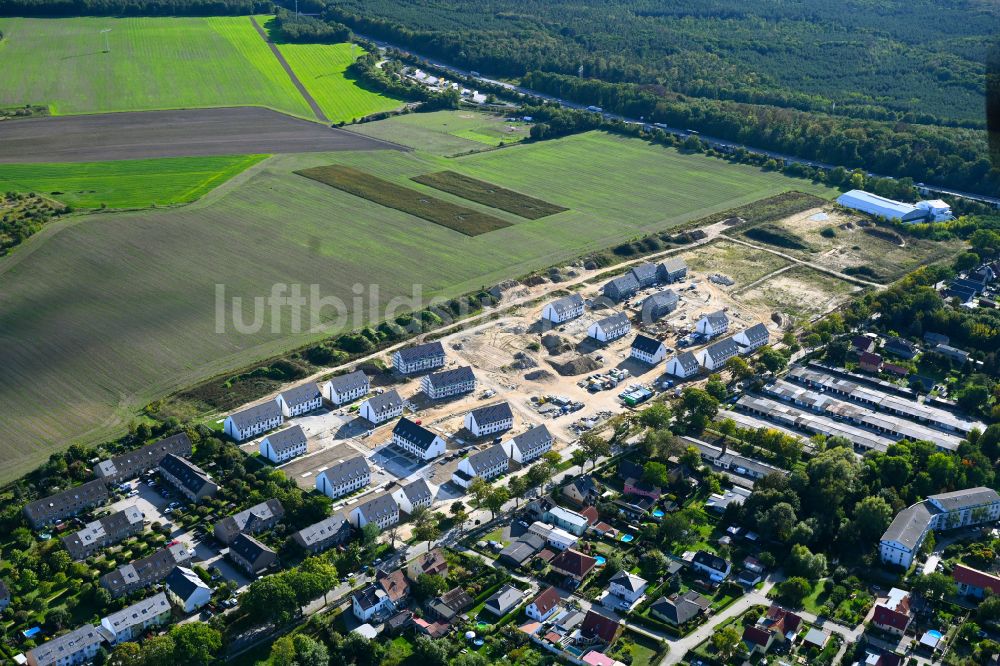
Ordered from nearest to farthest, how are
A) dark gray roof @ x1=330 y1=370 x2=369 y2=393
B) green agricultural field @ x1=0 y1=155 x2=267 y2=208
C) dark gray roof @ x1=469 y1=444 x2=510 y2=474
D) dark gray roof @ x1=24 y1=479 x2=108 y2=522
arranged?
dark gray roof @ x1=24 y1=479 x2=108 y2=522, dark gray roof @ x1=469 y1=444 x2=510 y2=474, dark gray roof @ x1=330 y1=370 x2=369 y2=393, green agricultural field @ x1=0 y1=155 x2=267 y2=208

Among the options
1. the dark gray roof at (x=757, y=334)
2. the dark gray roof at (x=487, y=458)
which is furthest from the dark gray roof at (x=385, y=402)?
the dark gray roof at (x=757, y=334)

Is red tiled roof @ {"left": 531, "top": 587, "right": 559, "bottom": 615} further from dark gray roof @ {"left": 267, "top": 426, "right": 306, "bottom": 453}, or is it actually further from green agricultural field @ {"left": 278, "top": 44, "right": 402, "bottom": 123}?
green agricultural field @ {"left": 278, "top": 44, "right": 402, "bottom": 123}

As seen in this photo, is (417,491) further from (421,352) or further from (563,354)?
(563,354)

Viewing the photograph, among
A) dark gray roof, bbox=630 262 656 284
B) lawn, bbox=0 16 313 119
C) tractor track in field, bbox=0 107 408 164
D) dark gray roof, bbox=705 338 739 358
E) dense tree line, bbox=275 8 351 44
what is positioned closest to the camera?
dark gray roof, bbox=705 338 739 358

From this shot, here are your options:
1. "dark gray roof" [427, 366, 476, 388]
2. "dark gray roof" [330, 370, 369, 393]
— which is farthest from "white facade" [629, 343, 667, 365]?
"dark gray roof" [330, 370, 369, 393]

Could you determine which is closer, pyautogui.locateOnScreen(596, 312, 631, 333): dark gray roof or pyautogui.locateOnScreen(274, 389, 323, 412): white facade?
pyautogui.locateOnScreen(274, 389, 323, 412): white facade

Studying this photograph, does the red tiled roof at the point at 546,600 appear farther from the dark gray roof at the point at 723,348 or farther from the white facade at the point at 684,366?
the dark gray roof at the point at 723,348

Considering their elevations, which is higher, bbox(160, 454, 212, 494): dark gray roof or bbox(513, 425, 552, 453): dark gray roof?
bbox(513, 425, 552, 453): dark gray roof

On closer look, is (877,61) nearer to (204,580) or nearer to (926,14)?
(926,14)
